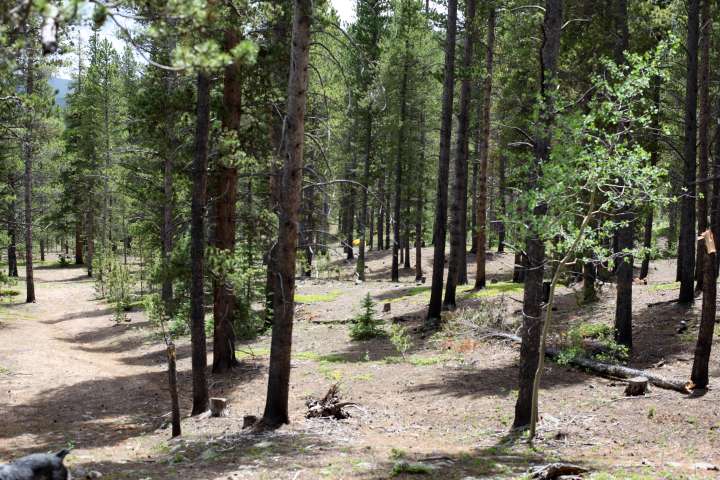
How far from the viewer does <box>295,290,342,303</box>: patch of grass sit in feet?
89.6

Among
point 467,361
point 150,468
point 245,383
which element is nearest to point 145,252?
point 245,383

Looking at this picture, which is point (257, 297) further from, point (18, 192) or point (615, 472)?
point (18, 192)

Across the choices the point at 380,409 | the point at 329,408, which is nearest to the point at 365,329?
the point at 380,409

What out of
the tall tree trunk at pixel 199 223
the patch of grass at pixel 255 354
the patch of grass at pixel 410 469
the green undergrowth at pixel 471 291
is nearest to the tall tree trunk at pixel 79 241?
the green undergrowth at pixel 471 291

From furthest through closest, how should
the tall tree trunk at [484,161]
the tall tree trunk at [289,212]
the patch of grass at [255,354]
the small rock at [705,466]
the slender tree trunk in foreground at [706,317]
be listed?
the tall tree trunk at [484,161]
the patch of grass at [255,354]
the slender tree trunk in foreground at [706,317]
the tall tree trunk at [289,212]
the small rock at [705,466]

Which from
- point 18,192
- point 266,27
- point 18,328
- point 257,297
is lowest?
point 18,328

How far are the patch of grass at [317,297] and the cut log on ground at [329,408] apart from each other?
599 inches

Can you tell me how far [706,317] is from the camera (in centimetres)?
1050

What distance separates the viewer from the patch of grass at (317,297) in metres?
27.3

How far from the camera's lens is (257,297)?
55.8ft

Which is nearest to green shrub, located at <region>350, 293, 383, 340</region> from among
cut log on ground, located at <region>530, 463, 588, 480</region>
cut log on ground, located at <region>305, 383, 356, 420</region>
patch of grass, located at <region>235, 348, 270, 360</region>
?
patch of grass, located at <region>235, 348, 270, 360</region>

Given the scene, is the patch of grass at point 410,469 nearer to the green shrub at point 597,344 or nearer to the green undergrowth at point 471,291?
the green shrub at point 597,344

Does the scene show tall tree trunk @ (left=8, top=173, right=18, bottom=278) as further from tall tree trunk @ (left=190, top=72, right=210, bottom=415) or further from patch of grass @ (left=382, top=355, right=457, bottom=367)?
patch of grass @ (left=382, top=355, right=457, bottom=367)

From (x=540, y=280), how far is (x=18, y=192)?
36646mm
